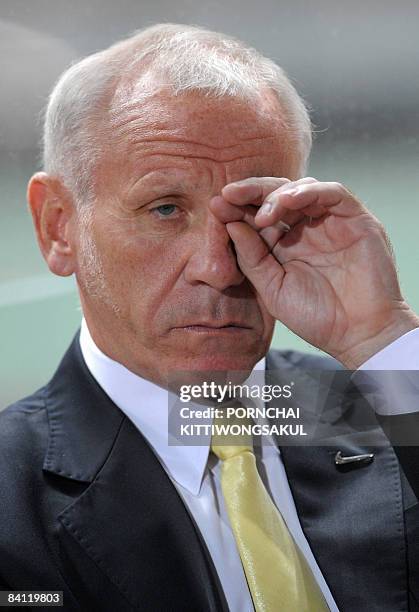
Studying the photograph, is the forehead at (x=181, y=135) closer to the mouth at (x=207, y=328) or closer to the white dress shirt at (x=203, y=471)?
the mouth at (x=207, y=328)

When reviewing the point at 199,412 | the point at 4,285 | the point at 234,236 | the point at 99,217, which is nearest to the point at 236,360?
A: the point at 199,412

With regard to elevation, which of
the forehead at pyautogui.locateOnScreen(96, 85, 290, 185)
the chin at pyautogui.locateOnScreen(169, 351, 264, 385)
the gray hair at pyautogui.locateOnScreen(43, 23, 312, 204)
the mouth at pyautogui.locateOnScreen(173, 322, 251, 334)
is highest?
the gray hair at pyautogui.locateOnScreen(43, 23, 312, 204)

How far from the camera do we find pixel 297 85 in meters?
1.83

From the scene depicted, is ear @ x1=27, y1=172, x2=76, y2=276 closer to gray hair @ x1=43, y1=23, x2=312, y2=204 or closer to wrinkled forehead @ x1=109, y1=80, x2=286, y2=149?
gray hair @ x1=43, y1=23, x2=312, y2=204

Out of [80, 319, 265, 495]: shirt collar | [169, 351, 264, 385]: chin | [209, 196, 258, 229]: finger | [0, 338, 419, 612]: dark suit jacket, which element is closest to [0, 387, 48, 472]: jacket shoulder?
[0, 338, 419, 612]: dark suit jacket

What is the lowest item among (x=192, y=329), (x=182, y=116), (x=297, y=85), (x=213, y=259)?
(x=192, y=329)

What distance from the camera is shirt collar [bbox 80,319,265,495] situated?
143cm

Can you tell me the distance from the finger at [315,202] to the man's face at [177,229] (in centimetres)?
13

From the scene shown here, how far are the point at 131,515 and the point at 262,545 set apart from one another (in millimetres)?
211

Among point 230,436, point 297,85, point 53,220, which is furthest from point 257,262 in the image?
point 297,85

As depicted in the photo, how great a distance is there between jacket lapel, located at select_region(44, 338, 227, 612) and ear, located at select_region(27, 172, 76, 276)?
0.25 m

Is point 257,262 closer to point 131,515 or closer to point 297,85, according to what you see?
point 131,515

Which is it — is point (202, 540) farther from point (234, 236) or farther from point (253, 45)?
point (253, 45)

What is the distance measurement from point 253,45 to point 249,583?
109 centimetres
